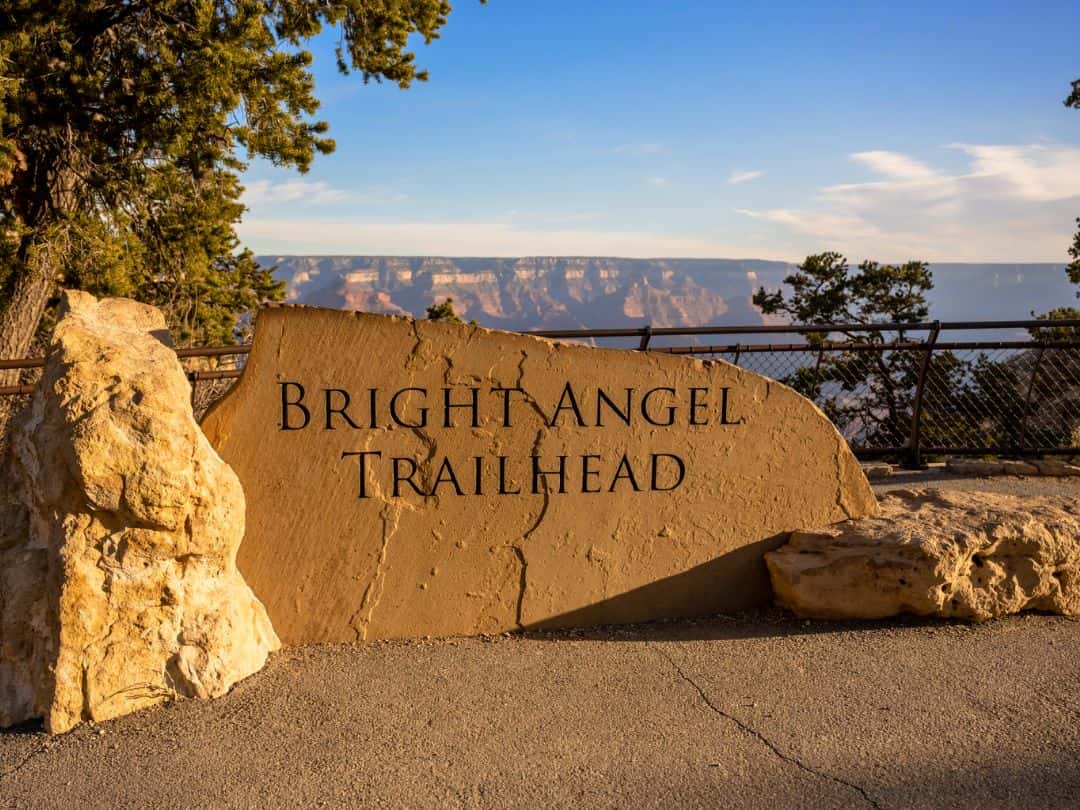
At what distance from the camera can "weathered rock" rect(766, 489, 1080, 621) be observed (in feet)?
13.8

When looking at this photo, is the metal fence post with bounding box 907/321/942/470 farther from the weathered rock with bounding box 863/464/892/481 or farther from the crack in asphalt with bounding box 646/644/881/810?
the crack in asphalt with bounding box 646/644/881/810

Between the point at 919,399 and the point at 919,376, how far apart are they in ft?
0.66

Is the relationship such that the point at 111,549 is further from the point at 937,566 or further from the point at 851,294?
the point at 851,294

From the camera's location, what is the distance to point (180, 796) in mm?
3006

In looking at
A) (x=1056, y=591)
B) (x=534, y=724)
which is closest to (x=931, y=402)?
(x=1056, y=591)

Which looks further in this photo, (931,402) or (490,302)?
(490,302)

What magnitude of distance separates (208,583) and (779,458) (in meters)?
2.82

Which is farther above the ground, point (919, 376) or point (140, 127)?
point (140, 127)

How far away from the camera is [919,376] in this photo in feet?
23.2

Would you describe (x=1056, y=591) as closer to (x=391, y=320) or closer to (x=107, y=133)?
(x=391, y=320)

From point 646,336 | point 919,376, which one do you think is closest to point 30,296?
point 646,336

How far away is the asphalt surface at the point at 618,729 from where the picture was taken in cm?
303

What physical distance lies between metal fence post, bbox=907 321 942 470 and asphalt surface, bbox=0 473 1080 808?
3.00 m

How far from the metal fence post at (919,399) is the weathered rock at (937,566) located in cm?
260
